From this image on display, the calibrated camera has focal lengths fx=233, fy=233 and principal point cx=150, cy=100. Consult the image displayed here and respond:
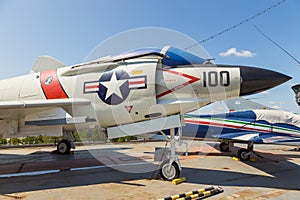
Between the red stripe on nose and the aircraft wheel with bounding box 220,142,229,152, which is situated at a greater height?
the red stripe on nose

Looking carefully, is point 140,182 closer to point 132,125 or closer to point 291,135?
point 132,125

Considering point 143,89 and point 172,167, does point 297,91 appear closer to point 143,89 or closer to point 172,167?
point 172,167

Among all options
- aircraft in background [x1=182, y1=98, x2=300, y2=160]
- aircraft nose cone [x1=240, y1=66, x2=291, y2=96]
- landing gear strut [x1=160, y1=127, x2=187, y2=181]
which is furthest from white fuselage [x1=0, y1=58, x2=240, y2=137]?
aircraft in background [x1=182, y1=98, x2=300, y2=160]

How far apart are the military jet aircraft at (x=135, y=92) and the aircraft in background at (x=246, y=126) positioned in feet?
15.7

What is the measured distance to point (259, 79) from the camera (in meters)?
5.53

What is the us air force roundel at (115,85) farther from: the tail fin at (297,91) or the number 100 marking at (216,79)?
the tail fin at (297,91)

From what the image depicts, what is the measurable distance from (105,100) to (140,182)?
2.37 m

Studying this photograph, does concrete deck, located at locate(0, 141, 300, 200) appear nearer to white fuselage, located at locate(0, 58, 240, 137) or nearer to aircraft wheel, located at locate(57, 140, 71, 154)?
white fuselage, located at locate(0, 58, 240, 137)

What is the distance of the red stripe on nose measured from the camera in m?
6.81

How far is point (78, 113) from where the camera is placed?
6.64m

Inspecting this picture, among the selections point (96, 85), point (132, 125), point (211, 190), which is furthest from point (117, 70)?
point (211, 190)

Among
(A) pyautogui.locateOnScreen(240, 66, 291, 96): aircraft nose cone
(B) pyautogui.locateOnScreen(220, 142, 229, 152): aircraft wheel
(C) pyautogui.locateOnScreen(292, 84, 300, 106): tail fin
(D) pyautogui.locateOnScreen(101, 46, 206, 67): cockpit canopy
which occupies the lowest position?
(B) pyautogui.locateOnScreen(220, 142, 229, 152): aircraft wheel

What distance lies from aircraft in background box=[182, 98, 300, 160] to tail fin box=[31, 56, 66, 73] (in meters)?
7.14

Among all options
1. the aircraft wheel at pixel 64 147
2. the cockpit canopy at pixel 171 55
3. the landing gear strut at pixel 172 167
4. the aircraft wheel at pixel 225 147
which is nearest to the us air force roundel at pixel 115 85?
the cockpit canopy at pixel 171 55
